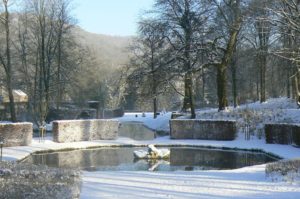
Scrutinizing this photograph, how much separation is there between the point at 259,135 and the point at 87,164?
11867 mm

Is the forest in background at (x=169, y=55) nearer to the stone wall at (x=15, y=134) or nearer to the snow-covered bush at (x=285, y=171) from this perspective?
the snow-covered bush at (x=285, y=171)

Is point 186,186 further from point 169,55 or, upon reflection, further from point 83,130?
point 169,55

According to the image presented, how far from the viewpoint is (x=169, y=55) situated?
3272 centimetres

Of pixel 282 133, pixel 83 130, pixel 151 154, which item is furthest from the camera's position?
pixel 83 130

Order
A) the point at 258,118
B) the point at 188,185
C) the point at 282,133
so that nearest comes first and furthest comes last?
the point at 188,185 → the point at 282,133 → the point at 258,118

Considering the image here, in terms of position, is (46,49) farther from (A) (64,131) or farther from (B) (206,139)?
(B) (206,139)

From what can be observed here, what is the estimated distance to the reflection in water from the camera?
19.1 meters

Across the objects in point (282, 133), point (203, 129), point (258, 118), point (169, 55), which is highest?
point (169, 55)

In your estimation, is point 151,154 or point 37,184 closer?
point 37,184

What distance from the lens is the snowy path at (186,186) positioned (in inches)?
409

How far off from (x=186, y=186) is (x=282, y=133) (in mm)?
14757

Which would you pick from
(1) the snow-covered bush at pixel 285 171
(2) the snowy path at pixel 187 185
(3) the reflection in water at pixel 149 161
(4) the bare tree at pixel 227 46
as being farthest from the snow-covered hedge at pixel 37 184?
(4) the bare tree at pixel 227 46

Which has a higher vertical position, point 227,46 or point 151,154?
point 227,46

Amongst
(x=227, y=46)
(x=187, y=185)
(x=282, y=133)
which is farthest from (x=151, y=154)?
(x=227, y=46)
